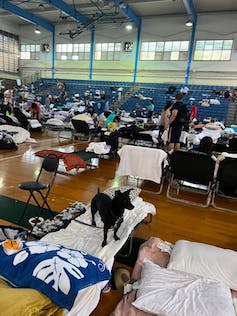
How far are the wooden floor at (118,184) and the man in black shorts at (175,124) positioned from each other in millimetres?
1295

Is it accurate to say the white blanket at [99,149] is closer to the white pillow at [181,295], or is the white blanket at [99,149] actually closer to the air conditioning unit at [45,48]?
the white pillow at [181,295]

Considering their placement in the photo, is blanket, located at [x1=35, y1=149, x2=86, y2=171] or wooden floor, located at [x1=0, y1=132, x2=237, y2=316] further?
blanket, located at [x1=35, y1=149, x2=86, y2=171]

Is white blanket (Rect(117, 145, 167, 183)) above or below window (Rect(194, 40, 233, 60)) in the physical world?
below

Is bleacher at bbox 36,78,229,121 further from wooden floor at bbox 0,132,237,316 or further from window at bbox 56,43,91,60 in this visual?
wooden floor at bbox 0,132,237,316

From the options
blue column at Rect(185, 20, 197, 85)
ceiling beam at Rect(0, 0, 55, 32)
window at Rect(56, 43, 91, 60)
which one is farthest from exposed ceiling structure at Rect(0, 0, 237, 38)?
window at Rect(56, 43, 91, 60)

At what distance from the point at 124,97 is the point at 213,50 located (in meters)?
5.08

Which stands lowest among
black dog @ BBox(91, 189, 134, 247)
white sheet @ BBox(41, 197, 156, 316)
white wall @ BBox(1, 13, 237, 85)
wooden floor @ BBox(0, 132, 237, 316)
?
wooden floor @ BBox(0, 132, 237, 316)

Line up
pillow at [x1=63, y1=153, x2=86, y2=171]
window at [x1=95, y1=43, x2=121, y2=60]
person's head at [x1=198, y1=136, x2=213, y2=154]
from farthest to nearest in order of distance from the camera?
1. window at [x1=95, y1=43, x2=121, y2=60]
2. person's head at [x1=198, y1=136, x2=213, y2=154]
3. pillow at [x1=63, y1=153, x2=86, y2=171]

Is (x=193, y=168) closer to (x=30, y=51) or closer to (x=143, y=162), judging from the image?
(x=143, y=162)

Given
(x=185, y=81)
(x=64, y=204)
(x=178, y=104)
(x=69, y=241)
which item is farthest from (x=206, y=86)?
(x=69, y=241)

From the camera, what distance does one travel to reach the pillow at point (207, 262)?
1767 mm

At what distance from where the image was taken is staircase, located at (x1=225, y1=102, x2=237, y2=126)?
12078mm

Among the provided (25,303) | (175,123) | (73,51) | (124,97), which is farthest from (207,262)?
(73,51)

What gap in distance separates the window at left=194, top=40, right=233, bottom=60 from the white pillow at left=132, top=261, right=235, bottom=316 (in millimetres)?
12619
